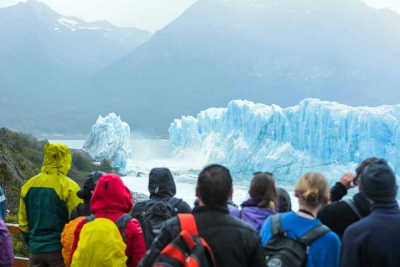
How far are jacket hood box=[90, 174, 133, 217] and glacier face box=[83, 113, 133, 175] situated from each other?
102 feet

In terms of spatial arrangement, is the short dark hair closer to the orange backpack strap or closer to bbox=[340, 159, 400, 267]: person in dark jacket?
the orange backpack strap

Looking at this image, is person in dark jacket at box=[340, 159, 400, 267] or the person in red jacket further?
the person in red jacket

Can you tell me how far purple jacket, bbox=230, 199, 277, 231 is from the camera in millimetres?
2385

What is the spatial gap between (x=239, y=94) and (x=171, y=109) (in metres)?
18.7

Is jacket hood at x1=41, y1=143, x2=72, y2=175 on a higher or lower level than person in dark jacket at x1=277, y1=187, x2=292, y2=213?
higher

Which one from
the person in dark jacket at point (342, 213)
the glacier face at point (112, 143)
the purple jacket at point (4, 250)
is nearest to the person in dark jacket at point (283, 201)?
the person in dark jacket at point (342, 213)

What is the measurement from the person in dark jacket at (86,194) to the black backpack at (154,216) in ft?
1.19

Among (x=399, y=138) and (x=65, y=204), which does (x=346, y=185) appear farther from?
(x=399, y=138)

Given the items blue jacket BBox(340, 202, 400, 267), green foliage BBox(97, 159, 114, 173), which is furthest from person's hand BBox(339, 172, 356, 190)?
green foliage BBox(97, 159, 114, 173)

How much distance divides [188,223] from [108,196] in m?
0.72

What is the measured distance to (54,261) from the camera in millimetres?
3025

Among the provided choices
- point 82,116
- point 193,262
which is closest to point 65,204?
point 193,262

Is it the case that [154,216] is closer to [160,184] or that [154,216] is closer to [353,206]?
[160,184]

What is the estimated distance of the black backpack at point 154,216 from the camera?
8.73 ft
